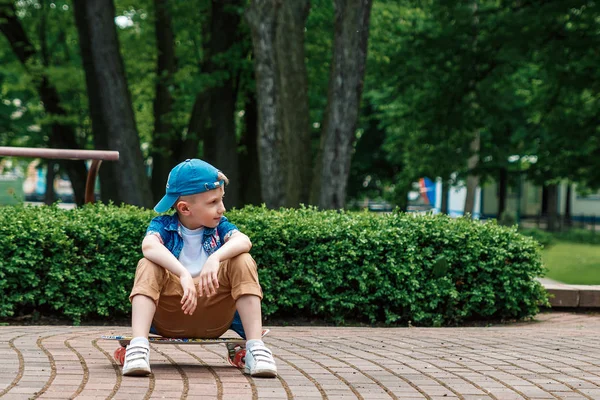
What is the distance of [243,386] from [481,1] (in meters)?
18.0

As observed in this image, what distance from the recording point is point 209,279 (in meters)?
4.67

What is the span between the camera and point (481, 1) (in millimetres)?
21312

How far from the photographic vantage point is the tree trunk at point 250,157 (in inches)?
833

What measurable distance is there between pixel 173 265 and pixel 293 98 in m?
8.46

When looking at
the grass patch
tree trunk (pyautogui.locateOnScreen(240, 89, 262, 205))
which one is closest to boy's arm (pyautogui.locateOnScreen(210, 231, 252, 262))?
the grass patch

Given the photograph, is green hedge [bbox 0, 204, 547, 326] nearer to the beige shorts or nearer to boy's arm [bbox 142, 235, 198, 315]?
the beige shorts

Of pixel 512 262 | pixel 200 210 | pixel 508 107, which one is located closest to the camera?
pixel 200 210

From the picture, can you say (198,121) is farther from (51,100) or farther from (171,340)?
(171,340)

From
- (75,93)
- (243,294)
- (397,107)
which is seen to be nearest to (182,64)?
(75,93)

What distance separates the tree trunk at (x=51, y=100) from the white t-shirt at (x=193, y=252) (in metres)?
16.8

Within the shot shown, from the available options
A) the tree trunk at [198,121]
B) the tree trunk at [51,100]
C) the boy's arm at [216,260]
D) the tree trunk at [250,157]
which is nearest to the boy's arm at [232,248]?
the boy's arm at [216,260]

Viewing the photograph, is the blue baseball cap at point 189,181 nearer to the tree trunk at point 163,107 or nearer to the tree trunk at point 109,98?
the tree trunk at point 109,98

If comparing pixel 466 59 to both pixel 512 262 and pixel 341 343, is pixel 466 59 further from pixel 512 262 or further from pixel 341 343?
pixel 341 343

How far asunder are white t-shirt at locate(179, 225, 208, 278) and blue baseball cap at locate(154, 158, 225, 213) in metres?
0.18
